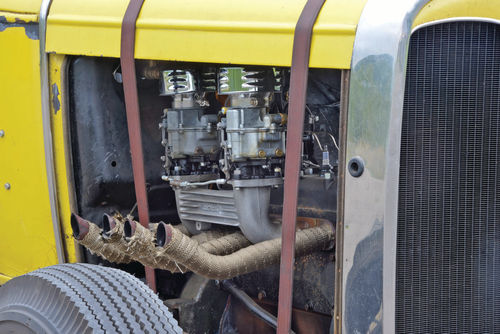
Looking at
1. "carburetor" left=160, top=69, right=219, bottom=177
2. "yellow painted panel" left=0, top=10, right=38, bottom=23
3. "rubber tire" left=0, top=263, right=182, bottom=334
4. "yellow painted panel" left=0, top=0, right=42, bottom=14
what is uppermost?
"yellow painted panel" left=0, top=0, right=42, bottom=14

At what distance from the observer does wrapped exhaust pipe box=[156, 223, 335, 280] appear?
242 cm

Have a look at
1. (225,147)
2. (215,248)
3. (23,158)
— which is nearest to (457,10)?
(225,147)

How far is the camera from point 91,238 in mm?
2631

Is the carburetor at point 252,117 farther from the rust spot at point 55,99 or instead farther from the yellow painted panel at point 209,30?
the rust spot at point 55,99

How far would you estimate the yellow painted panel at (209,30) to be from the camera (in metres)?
2.20

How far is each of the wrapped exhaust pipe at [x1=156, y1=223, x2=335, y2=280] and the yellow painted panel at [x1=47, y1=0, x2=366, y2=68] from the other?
64 cm

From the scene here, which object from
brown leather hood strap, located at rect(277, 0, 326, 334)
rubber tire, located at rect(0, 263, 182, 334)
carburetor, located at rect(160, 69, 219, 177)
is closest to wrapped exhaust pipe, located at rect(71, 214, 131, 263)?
rubber tire, located at rect(0, 263, 182, 334)

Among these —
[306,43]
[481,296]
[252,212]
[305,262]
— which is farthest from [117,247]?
[481,296]

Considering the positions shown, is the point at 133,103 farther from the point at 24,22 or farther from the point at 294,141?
the point at 294,141

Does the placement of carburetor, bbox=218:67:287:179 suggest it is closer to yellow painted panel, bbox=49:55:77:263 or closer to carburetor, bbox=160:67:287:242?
carburetor, bbox=160:67:287:242

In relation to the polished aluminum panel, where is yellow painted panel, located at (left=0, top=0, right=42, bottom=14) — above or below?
above

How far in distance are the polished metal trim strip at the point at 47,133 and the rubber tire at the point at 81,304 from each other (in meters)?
0.43

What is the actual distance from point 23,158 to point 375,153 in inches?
64.1

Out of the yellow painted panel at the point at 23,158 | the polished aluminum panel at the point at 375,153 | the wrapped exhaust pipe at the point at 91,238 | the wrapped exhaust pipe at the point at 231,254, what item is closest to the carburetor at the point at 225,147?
the wrapped exhaust pipe at the point at 231,254
